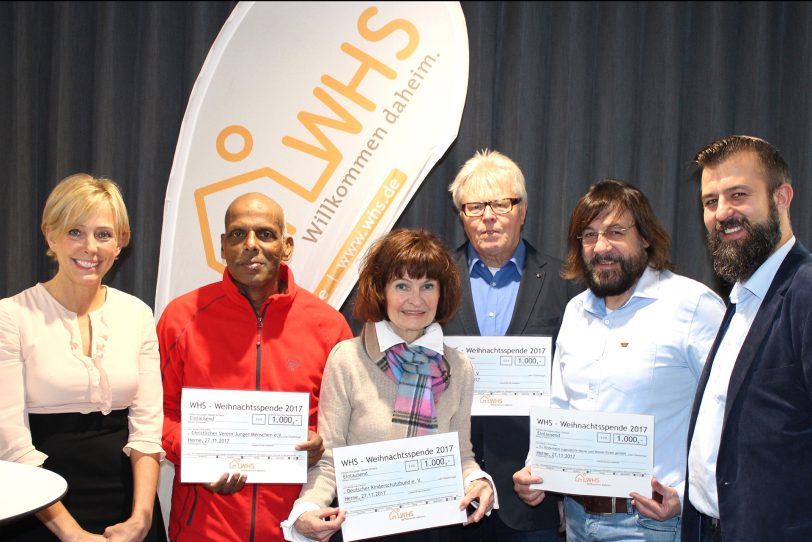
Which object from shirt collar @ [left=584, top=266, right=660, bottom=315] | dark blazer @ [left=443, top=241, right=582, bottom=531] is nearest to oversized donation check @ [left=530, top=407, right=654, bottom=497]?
dark blazer @ [left=443, top=241, right=582, bottom=531]

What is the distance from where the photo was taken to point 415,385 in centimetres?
243

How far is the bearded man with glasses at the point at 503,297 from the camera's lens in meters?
2.84

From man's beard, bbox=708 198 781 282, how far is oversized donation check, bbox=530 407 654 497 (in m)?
0.54

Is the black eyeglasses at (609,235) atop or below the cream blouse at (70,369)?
atop

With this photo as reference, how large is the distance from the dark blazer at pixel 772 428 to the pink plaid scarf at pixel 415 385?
2.88 feet

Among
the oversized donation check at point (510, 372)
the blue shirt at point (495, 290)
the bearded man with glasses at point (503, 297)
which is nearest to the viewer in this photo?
the oversized donation check at point (510, 372)

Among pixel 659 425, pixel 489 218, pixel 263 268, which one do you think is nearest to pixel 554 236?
pixel 489 218

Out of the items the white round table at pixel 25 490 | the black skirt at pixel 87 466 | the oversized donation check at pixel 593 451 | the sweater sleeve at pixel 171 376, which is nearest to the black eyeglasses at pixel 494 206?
the oversized donation check at pixel 593 451

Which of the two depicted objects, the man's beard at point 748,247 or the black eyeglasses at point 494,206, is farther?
the black eyeglasses at point 494,206

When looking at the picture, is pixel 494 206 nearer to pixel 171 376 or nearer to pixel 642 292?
pixel 642 292

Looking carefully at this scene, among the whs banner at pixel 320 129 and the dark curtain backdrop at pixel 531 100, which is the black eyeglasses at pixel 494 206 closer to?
the whs banner at pixel 320 129

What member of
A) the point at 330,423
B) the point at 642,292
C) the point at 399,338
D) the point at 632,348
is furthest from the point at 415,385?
the point at 642,292

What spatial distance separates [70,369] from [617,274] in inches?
74.8

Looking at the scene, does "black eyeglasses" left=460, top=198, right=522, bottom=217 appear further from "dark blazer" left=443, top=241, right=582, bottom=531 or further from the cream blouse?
the cream blouse
